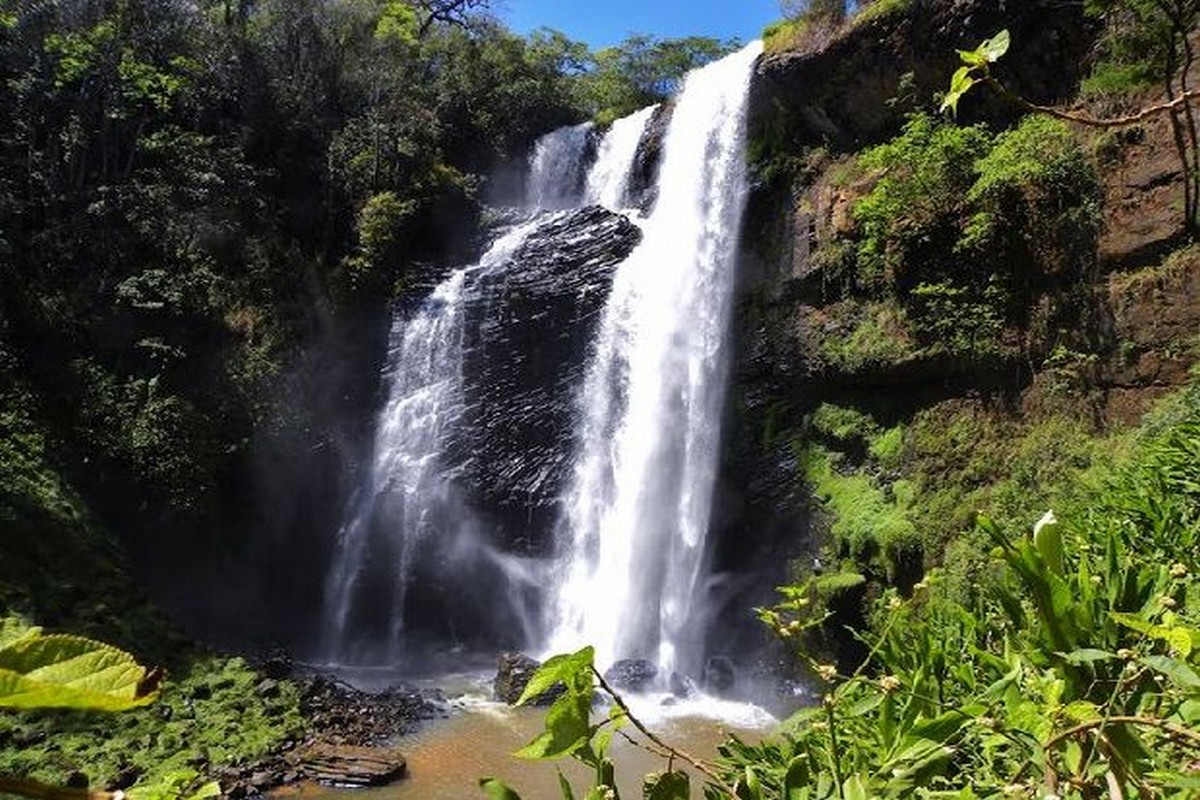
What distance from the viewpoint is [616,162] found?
20109mm

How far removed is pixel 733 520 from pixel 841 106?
7.47 m

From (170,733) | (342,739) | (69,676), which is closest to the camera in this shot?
(69,676)

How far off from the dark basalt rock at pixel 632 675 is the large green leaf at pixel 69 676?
11.5m

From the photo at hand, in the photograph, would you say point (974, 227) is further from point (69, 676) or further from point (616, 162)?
point (69, 676)

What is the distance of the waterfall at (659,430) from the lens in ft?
45.6

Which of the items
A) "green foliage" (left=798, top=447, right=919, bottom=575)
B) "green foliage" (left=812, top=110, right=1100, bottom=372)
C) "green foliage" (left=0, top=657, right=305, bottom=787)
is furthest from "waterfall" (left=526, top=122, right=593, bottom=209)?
"green foliage" (left=0, top=657, right=305, bottom=787)

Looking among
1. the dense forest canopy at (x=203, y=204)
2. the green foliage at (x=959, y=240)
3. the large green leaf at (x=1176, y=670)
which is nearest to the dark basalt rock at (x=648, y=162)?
the dense forest canopy at (x=203, y=204)

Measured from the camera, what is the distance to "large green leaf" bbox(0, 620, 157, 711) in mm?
521

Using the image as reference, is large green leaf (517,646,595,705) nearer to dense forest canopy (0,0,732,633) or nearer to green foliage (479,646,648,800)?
green foliage (479,646,648,800)

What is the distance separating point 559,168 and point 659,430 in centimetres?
921

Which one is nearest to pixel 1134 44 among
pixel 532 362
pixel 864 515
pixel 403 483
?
pixel 864 515

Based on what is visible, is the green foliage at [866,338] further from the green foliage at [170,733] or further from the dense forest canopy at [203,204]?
the dense forest canopy at [203,204]

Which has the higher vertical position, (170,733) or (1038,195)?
(1038,195)

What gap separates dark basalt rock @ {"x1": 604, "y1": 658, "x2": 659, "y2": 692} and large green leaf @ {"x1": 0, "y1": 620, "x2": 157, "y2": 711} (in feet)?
37.9
